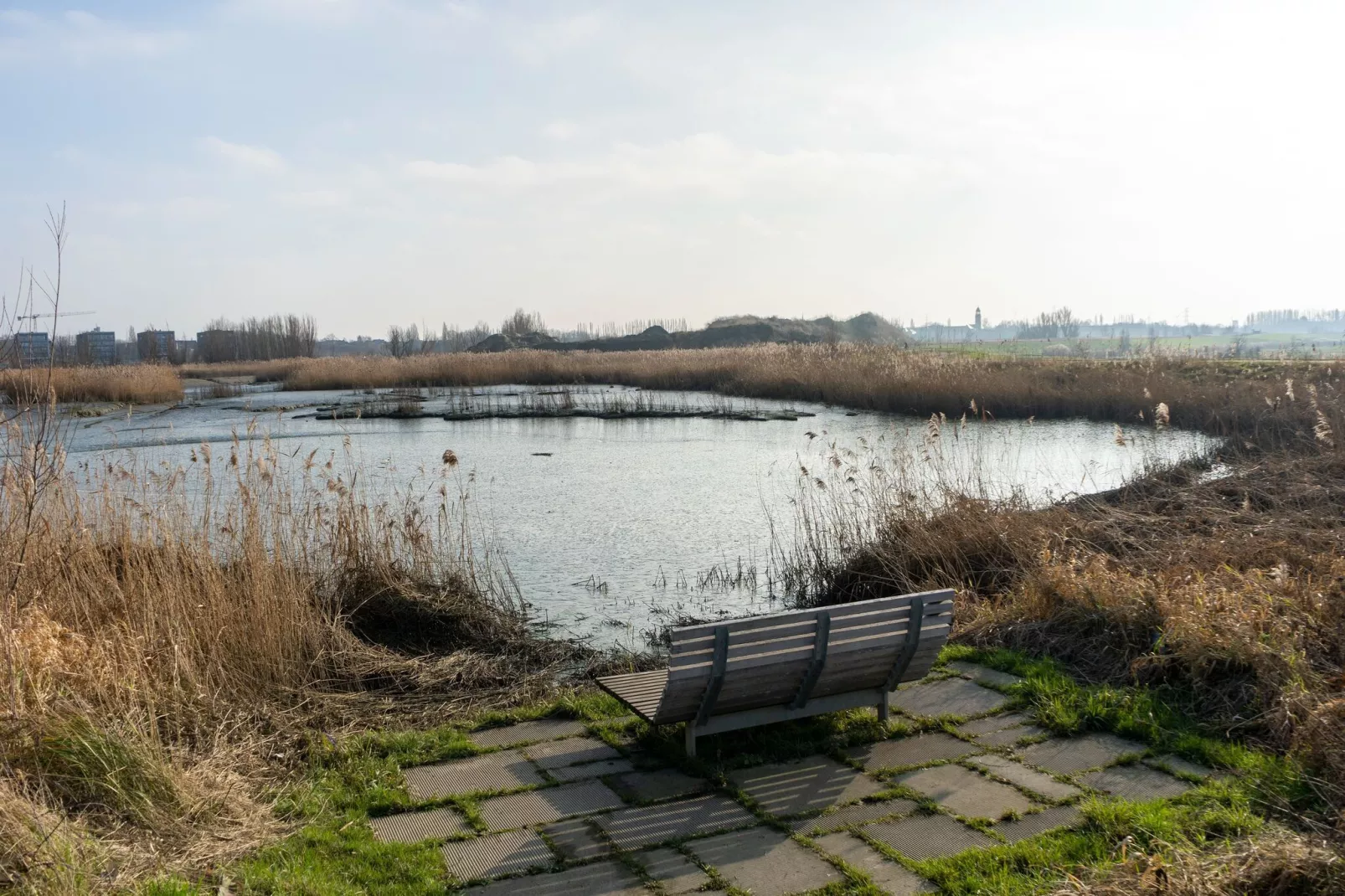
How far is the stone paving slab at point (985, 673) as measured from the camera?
5.58 m

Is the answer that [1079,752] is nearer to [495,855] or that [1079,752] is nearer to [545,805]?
[545,805]

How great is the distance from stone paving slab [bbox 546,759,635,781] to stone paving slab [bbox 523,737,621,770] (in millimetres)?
45

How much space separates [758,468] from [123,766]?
13710 millimetres

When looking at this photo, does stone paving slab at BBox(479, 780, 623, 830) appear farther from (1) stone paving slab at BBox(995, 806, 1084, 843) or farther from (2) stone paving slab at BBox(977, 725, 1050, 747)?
(2) stone paving slab at BBox(977, 725, 1050, 747)

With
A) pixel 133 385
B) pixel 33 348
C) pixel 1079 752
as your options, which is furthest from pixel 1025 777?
pixel 133 385

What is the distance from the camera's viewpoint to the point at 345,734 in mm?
5113

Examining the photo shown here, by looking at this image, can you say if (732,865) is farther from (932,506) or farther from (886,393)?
(886,393)

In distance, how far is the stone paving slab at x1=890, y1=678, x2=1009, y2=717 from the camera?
204 inches

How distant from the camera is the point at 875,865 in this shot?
360 centimetres

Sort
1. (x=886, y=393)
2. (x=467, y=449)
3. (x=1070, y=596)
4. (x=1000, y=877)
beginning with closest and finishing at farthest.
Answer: (x=1000, y=877)
(x=1070, y=596)
(x=467, y=449)
(x=886, y=393)

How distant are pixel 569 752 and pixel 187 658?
6.60ft

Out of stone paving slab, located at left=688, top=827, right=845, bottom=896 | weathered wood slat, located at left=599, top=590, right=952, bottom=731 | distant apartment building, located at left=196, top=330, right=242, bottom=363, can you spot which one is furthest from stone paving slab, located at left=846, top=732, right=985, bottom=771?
distant apartment building, located at left=196, top=330, right=242, bottom=363

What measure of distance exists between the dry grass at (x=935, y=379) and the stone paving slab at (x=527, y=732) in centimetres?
1182

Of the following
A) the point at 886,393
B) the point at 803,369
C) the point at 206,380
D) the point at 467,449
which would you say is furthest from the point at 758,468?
the point at 206,380
